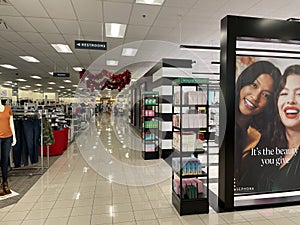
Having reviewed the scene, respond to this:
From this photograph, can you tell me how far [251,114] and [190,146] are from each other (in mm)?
1120

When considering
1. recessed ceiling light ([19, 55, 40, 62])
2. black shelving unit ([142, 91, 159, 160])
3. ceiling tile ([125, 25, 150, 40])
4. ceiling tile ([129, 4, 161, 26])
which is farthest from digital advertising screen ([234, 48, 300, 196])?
recessed ceiling light ([19, 55, 40, 62])

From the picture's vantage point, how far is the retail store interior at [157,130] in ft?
11.5

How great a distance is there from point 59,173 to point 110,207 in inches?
92.0

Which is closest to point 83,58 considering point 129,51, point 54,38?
point 129,51

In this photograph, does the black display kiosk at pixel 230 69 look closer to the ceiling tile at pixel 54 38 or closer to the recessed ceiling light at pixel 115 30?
the recessed ceiling light at pixel 115 30

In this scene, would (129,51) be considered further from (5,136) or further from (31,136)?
(5,136)

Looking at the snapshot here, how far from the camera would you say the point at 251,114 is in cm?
367

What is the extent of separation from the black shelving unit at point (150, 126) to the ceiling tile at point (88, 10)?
3.09 metres

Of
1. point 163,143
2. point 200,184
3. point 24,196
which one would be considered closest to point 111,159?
point 163,143

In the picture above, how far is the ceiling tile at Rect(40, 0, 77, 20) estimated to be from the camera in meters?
4.44

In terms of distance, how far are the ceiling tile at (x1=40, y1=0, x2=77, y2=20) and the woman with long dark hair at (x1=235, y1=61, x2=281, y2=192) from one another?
3560mm

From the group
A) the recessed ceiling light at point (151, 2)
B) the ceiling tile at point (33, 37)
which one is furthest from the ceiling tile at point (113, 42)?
the recessed ceiling light at point (151, 2)

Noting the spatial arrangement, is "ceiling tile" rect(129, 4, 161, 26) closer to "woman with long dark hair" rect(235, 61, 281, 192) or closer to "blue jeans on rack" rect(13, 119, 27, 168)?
"woman with long dark hair" rect(235, 61, 281, 192)

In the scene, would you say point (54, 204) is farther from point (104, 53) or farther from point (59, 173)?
point (104, 53)
